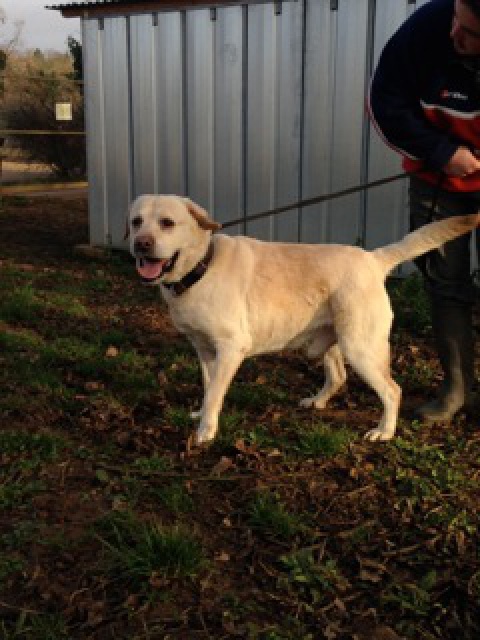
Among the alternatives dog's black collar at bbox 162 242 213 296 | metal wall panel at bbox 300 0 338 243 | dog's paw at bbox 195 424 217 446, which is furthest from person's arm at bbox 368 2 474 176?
metal wall panel at bbox 300 0 338 243

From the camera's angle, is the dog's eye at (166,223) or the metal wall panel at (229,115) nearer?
the dog's eye at (166,223)

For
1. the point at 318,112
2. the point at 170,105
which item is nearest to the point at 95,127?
the point at 170,105

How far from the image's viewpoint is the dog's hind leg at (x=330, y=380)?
4.25 metres

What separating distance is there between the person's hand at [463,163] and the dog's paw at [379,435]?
1.38 meters

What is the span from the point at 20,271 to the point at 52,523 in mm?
4788


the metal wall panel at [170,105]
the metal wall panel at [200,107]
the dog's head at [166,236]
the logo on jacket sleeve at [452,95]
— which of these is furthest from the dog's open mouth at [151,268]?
the metal wall panel at [170,105]

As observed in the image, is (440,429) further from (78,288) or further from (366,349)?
(78,288)

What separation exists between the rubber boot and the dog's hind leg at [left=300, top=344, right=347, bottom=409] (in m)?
0.49

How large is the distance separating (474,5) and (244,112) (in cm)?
455

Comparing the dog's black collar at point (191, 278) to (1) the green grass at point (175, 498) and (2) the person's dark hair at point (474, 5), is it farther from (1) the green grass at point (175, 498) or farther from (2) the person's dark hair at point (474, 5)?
(2) the person's dark hair at point (474, 5)

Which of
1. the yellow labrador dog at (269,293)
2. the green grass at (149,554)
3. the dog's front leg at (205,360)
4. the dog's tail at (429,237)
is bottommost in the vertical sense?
the green grass at (149,554)

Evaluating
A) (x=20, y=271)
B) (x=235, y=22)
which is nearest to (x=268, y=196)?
(x=235, y=22)

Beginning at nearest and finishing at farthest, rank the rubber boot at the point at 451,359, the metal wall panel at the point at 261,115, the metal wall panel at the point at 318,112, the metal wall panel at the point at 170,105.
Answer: the rubber boot at the point at 451,359 → the metal wall panel at the point at 318,112 → the metal wall panel at the point at 261,115 → the metal wall panel at the point at 170,105

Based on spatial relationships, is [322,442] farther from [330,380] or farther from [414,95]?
[414,95]
